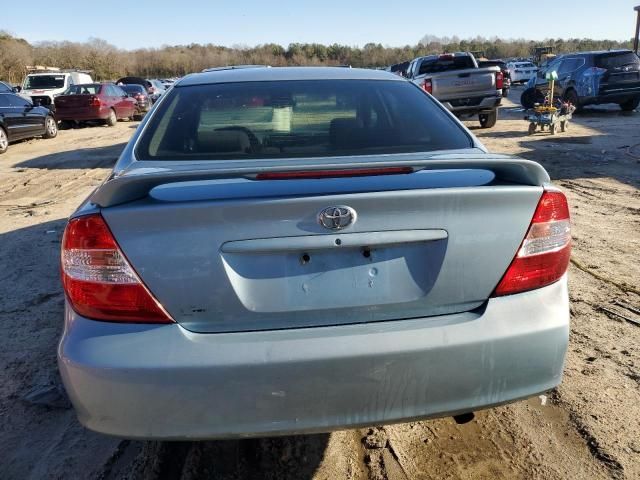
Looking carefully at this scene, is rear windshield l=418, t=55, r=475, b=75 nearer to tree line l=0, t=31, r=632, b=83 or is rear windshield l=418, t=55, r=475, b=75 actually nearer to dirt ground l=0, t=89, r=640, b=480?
dirt ground l=0, t=89, r=640, b=480

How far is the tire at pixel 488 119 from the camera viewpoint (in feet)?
47.0

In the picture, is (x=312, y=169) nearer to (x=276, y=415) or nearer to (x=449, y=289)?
(x=449, y=289)

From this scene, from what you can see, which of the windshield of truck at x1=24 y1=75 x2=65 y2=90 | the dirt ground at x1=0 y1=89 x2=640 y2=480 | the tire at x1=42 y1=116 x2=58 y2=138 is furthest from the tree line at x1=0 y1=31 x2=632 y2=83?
the dirt ground at x1=0 y1=89 x2=640 y2=480

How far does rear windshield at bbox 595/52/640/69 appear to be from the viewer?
15867 mm

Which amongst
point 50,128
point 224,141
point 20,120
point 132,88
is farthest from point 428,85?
point 132,88

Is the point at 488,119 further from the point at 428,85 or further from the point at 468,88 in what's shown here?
the point at 428,85

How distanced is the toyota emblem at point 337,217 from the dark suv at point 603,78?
16.7m

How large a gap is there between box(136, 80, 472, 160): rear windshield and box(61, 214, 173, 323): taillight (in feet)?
2.35

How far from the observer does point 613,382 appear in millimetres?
2945

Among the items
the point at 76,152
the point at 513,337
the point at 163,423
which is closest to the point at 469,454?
the point at 513,337

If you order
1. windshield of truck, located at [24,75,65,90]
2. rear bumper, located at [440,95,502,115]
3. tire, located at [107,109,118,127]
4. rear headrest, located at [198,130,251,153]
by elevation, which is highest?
windshield of truck, located at [24,75,65,90]

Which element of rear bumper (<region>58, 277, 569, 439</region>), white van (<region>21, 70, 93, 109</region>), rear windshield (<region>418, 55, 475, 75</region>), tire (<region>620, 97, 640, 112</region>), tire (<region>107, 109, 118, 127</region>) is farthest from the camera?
white van (<region>21, 70, 93, 109</region>)

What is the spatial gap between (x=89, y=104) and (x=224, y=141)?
710 inches

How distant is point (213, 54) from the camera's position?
71.4 meters
